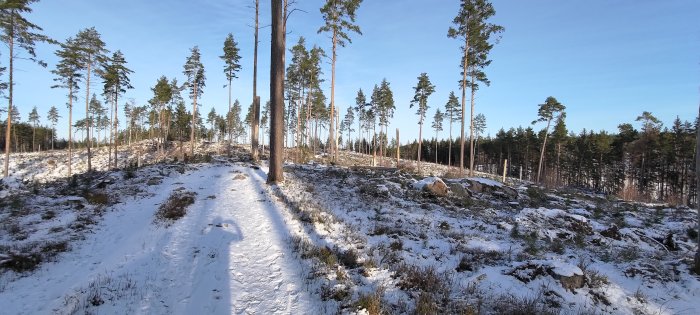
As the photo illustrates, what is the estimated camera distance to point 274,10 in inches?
523

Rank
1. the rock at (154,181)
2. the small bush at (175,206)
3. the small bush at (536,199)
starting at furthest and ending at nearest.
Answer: the small bush at (536,199) < the rock at (154,181) < the small bush at (175,206)

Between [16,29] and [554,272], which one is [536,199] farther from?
[16,29]

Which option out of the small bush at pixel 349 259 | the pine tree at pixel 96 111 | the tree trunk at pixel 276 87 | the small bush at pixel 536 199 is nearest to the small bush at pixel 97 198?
the tree trunk at pixel 276 87

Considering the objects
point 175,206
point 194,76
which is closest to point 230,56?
point 194,76

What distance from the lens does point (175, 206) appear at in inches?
379

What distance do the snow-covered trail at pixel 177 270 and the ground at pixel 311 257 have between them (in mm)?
28

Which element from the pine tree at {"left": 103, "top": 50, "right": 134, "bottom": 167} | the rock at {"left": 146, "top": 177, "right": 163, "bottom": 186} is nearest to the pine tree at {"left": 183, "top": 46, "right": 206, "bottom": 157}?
the pine tree at {"left": 103, "top": 50, "right": 134, "bottom": 167}

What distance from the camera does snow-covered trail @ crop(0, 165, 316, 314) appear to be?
4.57m

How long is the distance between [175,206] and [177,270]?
14.4 ft

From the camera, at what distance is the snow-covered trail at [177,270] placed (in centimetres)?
457

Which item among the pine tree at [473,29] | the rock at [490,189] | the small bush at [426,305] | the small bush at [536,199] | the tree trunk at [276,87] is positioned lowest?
the small bush at [536,199]

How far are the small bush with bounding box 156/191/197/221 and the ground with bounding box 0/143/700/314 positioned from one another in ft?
0.19

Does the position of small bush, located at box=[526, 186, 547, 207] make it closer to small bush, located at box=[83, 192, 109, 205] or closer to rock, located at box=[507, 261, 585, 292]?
rock, located at box=[507, 261, 585, 292]

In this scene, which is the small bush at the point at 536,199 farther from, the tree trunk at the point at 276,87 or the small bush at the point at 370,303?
the small bush at the point at 370,303
